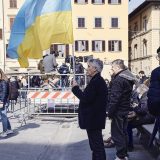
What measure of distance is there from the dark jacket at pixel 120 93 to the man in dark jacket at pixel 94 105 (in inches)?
19.3

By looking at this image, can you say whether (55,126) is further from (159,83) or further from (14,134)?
(159,83)

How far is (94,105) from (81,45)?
1962 inches

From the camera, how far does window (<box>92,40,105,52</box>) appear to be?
57.0m

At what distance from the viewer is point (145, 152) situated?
9289 millimetres

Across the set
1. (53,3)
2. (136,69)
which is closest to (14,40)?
(53,3)

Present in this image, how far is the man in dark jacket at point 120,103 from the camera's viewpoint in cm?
784

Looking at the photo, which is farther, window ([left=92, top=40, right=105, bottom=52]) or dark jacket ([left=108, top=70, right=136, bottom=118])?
window ([left=92, top=40, right=105, bottom=52])

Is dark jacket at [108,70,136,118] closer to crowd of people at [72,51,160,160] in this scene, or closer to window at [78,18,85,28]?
crowd of people at [72,51,160,160]

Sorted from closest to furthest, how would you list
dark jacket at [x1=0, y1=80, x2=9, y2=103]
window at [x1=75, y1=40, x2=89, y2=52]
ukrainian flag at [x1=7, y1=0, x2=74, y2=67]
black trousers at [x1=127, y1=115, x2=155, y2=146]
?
black trousers at [x1=127, y1=115, x2=155, y2=146]
ukrainian flag at [x1=7, y1=0, x2=74, y2=67]
dark jacket at [x1=0, y1=80, x2=9, y2=103]
window at [x1=75, y1=40, x2=89, y2=52]

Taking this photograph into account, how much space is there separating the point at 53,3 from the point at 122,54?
4779 cm

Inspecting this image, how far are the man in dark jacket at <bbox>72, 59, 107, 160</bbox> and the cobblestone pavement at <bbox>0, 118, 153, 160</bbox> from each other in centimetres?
147

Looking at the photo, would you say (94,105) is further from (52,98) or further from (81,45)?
(81,45)

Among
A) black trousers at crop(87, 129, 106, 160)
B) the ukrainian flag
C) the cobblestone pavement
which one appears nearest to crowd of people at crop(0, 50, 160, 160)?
black trousers at crop(87, 129, 106, 160)

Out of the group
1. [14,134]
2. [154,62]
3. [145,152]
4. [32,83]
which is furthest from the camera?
[154,62]
